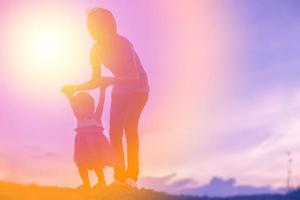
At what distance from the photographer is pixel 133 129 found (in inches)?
509

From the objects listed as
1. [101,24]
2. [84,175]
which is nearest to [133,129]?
[84,175]

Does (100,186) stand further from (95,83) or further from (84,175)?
(95,83)

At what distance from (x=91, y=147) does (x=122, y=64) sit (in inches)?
68.4

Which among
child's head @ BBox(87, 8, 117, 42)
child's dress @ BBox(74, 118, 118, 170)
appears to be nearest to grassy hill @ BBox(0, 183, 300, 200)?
child's dress @ BBox(74, 118, 118, 170)

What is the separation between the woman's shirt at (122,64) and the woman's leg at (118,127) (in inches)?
7.6

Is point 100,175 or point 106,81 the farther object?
point 100,175

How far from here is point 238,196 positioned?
50.8 ft

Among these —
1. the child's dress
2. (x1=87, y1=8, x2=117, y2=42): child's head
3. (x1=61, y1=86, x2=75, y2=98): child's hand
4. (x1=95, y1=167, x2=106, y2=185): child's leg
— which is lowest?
(x1=95, y1=167, x2=106, y2=185): child's leg

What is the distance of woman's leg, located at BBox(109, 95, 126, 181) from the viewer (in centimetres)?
1272

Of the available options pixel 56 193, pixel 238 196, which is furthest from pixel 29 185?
pixel 238 196

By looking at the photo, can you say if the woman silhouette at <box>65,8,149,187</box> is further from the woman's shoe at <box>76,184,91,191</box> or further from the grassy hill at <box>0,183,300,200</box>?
the woman's shoe at <box>76,184,91,191</box>

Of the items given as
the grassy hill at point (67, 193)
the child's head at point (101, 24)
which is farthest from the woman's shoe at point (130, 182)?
the child's head at point (101, 24)

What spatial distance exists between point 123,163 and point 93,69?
6.33ft

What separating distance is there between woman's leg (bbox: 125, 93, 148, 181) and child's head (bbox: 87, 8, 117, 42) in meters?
1.31
